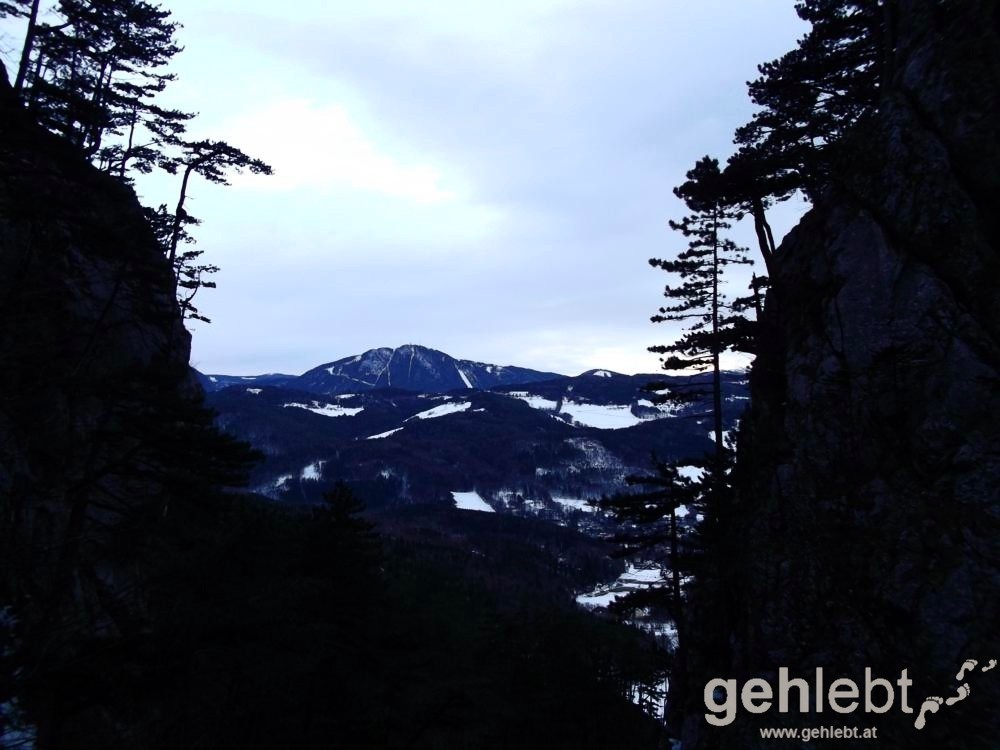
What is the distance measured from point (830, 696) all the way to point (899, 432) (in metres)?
6.19

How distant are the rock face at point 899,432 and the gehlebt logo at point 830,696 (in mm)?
125

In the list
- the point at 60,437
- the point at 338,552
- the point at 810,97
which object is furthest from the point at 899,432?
the point at 60,437

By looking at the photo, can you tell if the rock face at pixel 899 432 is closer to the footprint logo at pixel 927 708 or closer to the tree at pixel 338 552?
the footprint logo at pixel 927 708

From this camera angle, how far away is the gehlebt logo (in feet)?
31.5

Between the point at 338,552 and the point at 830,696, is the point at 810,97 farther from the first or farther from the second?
the point at 338,552

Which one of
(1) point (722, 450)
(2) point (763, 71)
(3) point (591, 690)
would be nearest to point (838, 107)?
(2) point (763, 71)

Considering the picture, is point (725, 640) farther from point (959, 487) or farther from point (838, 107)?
point (838, 107)

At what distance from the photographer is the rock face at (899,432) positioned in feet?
33.7

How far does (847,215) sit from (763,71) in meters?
8.98

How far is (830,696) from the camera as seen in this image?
11617 mm

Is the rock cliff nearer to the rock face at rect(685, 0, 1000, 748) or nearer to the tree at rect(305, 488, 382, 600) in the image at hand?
the tree at rect(305, 488, 382, 600)

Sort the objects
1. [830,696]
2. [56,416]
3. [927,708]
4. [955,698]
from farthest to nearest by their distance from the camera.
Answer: [56,416] → [830,696] → [927,708] → [955,698]

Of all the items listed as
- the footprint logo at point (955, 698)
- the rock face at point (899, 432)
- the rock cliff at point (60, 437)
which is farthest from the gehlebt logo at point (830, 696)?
the rock cliff at point (60, 437)

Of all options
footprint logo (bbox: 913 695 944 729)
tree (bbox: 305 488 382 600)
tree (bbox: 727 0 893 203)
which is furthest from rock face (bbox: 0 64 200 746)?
tree (bbox: 727 0 893 203)
